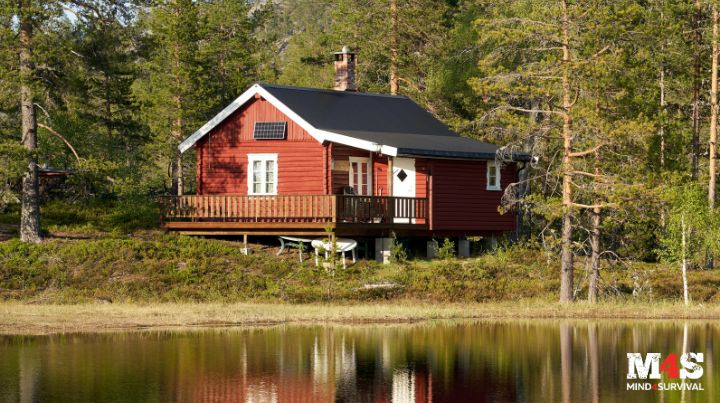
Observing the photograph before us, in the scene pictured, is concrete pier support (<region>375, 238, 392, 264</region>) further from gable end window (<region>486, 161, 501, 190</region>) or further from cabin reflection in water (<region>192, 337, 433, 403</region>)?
cabin reflection in water (<region>192, 337, 433, 403</region>)

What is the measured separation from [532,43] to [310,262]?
9.81m

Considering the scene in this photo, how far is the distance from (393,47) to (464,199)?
17.7 meters

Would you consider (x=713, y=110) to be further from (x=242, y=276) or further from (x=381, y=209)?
(x=242, y=276)

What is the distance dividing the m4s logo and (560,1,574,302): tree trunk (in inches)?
411

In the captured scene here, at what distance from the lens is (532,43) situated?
3694 cm

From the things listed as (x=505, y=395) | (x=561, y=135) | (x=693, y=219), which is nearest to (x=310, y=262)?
(x=561, y=135)

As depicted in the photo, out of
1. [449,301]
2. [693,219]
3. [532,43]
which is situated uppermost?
[532,43]

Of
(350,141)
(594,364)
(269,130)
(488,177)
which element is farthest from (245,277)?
(594,364)

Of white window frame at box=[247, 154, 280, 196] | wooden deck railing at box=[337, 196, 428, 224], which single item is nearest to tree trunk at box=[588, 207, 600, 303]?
wooden deck railing at box=[337, 196, 428, 224]

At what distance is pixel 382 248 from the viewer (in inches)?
1604

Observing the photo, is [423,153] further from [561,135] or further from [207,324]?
[207,324]

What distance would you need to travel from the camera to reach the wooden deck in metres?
39.2

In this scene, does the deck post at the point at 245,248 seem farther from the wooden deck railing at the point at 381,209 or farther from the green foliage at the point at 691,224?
the green foliage at the point at 691,224

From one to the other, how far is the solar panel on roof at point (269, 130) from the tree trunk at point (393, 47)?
52.8 ft
